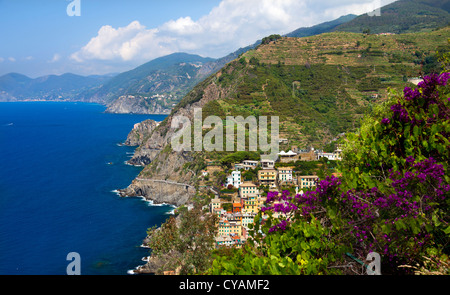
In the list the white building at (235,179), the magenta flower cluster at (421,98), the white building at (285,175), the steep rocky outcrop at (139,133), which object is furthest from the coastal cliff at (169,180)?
the magenta flower cluster at (421,98)

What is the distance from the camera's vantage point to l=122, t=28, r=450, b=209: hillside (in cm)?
4562

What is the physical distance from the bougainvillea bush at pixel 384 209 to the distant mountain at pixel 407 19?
10382cm

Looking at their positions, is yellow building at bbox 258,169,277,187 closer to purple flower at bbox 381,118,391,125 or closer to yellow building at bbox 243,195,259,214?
yellow building at bbox 243,195,259,214

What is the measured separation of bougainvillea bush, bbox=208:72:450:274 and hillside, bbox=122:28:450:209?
34532mm

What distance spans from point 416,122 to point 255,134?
135ft

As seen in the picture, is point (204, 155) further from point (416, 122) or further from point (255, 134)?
point (416, 122)

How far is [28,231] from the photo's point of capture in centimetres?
3303

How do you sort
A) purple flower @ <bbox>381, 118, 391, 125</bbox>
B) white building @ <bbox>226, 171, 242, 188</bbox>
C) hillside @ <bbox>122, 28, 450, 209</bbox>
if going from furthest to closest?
hillside @ <bbox>122, 28, 450, 209</bbox>, white building @ <bbox>226, 171, 242, 188</bbox>, purple flower @ <bbox>381, 118, 391, 125</bbox>

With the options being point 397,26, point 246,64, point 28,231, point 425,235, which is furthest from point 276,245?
point 397,26

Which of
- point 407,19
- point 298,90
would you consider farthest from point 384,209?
point 407,19

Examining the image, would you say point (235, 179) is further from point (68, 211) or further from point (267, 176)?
point (68, 211)

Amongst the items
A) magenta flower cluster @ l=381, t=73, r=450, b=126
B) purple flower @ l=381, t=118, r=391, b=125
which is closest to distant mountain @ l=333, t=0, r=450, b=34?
magenta flower cluster @ l=381, t=73, r=450, b=126

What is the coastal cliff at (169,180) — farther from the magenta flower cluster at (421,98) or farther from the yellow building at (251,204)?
the magenta flower cluster at (421,98)

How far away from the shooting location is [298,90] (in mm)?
62250
